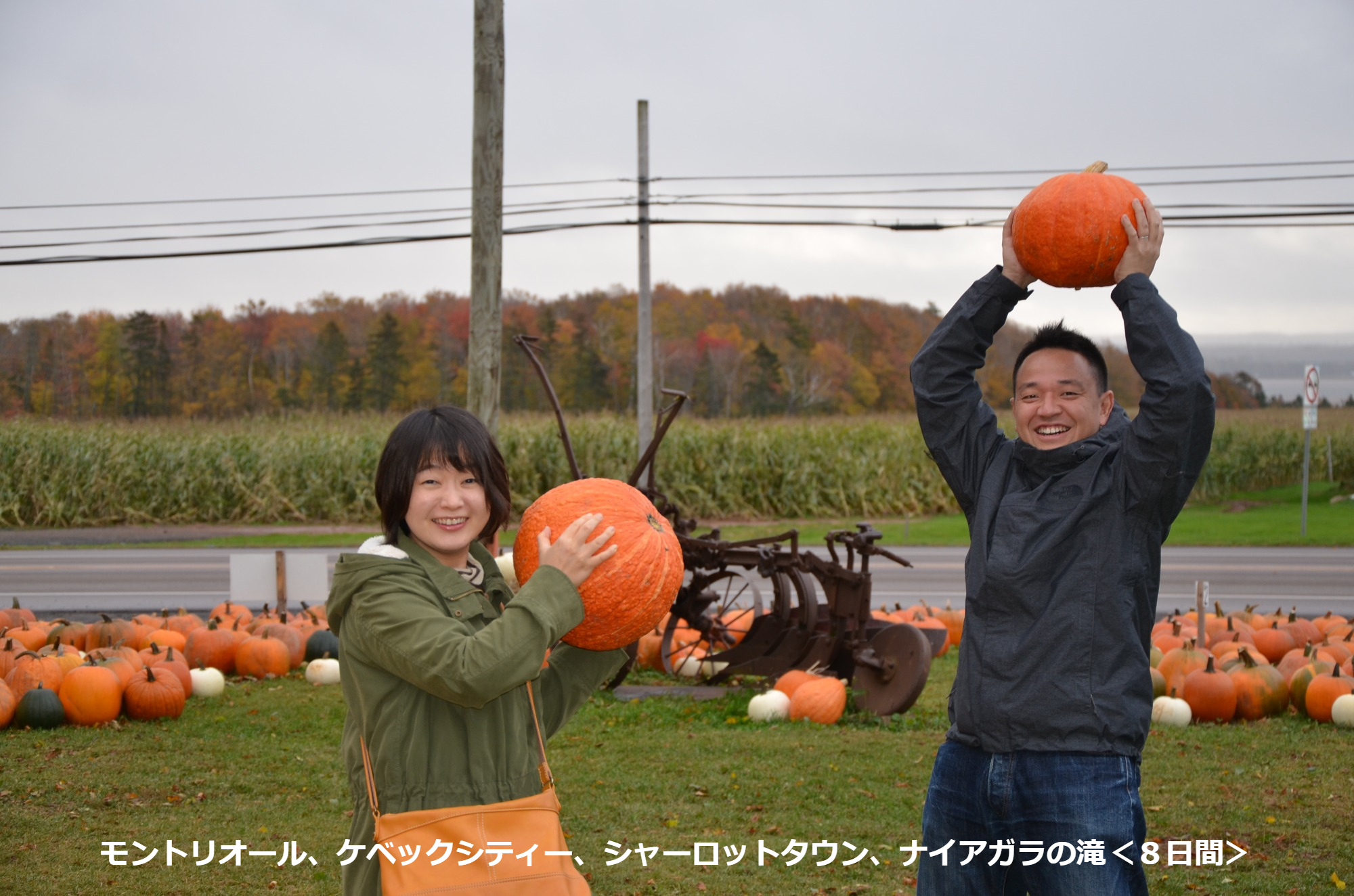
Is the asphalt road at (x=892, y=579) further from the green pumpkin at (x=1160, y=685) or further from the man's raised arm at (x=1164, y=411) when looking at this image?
the man's raised arm at (x=1164, y=411)

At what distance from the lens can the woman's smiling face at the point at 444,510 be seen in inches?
96.7

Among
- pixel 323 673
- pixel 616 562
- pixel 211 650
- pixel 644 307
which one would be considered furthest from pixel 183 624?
pixel 644 307

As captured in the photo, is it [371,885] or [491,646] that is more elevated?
[491,646]

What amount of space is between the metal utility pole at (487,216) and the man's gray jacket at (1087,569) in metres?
6.00

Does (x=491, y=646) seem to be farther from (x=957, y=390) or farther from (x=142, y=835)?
(x=142, y=835)

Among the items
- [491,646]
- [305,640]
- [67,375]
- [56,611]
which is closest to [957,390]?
[491,646]

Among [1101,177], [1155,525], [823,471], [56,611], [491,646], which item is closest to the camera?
[491,646]

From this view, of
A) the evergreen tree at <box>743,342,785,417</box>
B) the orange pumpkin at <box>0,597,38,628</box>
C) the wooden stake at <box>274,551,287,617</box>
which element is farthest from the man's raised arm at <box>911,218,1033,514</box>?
the evergreen tree at <box>743,342,785,417</box>

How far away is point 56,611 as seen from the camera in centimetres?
1196

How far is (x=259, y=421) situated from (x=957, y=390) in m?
Result: 29.4

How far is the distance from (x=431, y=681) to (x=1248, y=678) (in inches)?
257

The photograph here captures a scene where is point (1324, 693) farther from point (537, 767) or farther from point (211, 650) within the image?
point (211, 650)

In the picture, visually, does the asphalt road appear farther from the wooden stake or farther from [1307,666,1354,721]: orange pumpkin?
[1307,666,1354,721]: orange pumpkin

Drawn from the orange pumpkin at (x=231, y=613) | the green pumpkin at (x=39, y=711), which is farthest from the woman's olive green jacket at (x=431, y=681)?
the orange pumpkin at (x=231, y=613)
